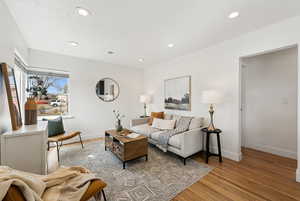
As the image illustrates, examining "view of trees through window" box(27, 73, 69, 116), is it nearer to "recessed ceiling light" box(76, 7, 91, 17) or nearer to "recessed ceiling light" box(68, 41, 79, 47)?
"recessed ceiling light" box(68, 41, 79, 47)

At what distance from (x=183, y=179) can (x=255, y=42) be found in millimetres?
2694

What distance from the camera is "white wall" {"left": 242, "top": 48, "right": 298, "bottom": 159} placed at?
2674 mm

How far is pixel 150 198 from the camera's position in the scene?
5.32ft

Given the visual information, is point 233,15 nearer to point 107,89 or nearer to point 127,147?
point 127,147

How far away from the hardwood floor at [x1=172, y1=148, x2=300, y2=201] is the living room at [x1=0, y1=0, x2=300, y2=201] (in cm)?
1

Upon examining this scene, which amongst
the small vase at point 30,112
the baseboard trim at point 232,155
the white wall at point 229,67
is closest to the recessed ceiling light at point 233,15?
the white wall at point 229,67

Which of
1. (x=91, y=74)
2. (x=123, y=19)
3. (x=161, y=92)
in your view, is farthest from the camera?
(x=161, y=92)

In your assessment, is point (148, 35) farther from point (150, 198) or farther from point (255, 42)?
point (150, 198)

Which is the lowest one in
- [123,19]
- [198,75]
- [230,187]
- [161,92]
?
[230,187]

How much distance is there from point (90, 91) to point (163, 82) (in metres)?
2.32

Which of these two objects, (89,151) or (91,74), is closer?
(89,151)

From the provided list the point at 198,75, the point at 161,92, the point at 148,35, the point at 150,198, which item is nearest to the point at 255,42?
the point at 198,75

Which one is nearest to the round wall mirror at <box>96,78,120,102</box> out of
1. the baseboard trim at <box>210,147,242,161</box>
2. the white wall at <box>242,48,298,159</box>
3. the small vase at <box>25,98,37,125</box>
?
the small vase at <box>25,98,37,125</box>

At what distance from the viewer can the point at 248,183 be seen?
1.90 m
